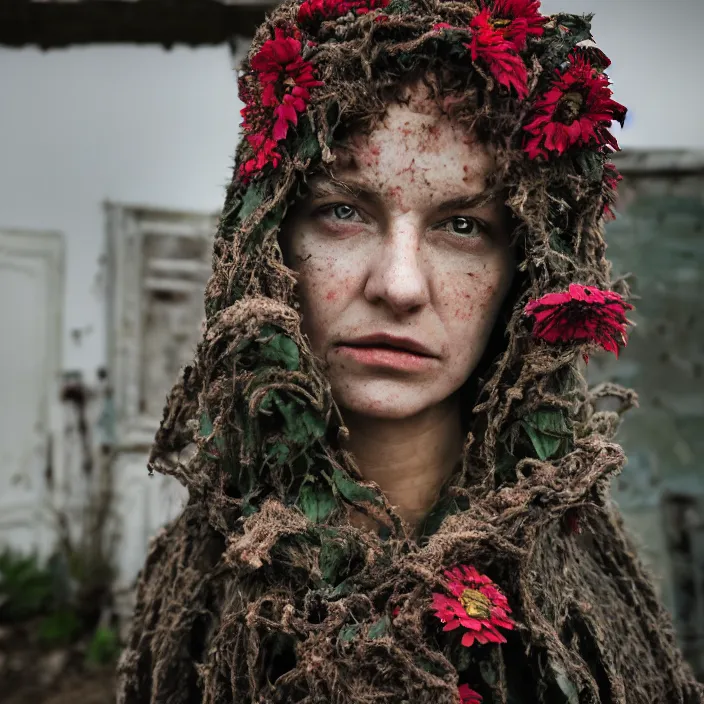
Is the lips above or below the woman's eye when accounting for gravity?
below

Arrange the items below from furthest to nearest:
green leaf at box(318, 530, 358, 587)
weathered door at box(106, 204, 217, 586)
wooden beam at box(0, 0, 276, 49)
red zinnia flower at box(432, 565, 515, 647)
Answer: weathered door at box(106, 204, 217, 586) → wooden beam at box(0, 0, 276, 49) → green leaf at box(318, 530, 358, 587) → red zinnia flower at box(432, 565, 515, 647)

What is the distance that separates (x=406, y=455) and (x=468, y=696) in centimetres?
41

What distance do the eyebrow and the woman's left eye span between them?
0.02m

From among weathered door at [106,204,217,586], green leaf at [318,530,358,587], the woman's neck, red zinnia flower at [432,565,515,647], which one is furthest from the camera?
weathered door at [106,204,217,586]

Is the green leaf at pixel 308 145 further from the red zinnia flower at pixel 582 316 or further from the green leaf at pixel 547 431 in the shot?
the green leaf at pixel 547 431

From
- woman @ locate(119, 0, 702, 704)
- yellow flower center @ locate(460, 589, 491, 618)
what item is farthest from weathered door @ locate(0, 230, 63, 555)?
yellow flower center @ locate(460, 589, 491, 618)

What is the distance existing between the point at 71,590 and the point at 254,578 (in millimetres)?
2202

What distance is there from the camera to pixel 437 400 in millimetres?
1281

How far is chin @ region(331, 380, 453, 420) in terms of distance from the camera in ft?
4.06

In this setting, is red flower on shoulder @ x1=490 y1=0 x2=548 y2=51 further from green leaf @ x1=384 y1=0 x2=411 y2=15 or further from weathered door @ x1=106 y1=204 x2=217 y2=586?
weathered door @ x1=106 y1=204 x2=217 y2=586

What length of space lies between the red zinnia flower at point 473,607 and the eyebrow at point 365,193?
22.6 inches

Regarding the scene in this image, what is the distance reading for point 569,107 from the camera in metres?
1.21

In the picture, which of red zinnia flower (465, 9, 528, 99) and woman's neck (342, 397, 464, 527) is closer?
red zinnia flower (465, 9, 528, 99)

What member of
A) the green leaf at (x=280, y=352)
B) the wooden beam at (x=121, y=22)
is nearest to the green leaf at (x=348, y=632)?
the green leaf at (x=280, y=352)
